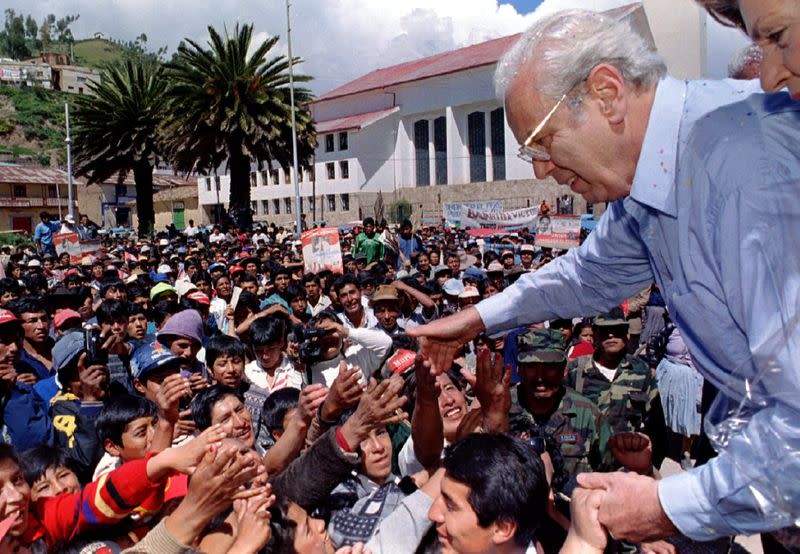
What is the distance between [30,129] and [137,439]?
259 feet

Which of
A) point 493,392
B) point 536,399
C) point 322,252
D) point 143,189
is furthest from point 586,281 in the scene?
point 143,189

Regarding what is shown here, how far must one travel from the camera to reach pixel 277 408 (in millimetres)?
4230

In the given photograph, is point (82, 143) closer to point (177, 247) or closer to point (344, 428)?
point (177, 247)

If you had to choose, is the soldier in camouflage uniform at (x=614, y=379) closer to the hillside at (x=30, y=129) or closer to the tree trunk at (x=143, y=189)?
the tree trunk at (x=143, y=189)

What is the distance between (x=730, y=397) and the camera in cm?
167

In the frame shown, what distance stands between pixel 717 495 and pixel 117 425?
2.89 metres

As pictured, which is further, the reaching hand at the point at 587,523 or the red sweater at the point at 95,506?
the red sweater at the point at 95,506

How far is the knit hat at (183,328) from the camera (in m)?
6.05

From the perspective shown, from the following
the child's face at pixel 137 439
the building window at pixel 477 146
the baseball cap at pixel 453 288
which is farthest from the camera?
the building window at pixel 477 146

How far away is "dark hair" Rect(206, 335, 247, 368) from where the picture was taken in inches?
206

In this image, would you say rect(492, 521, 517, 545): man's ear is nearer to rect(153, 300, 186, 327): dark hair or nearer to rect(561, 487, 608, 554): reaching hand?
rect(561, 487, 608, 554): reaching hand

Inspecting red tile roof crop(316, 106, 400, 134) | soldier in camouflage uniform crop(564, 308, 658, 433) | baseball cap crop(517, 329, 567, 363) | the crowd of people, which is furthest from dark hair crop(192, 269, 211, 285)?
red tile roof crop(316, 106, 400, 134)

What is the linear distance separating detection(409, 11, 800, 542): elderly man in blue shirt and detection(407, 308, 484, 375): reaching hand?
0.68 m

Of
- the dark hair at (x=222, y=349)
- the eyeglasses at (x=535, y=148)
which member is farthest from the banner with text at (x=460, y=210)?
the eyeglasses at (x=535, y=148)
